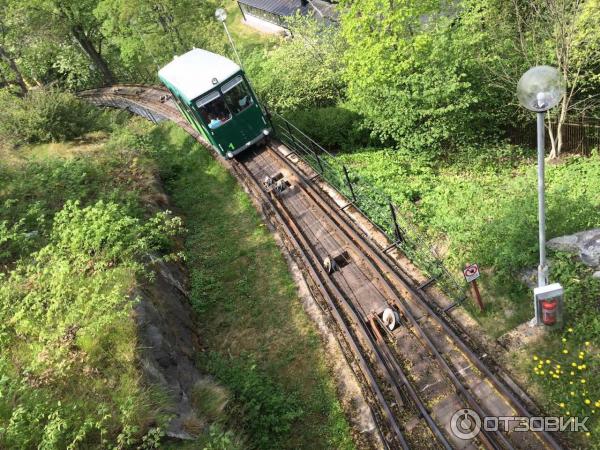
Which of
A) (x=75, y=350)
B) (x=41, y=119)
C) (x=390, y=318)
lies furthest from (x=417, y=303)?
(x=41, y=119)

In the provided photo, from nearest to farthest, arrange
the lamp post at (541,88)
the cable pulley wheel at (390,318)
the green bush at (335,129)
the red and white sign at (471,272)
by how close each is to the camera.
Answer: the lamp post at (541,88) → the red and white sign at (471,272) → the cable pulley wheel at (390,318) → the green bush at (335,129)

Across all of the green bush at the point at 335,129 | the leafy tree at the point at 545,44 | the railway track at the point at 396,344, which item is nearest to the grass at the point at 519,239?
A: the railway track at the point at 396,344

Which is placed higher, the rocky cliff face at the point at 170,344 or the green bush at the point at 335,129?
the rocky cliff face at the point at 170,344

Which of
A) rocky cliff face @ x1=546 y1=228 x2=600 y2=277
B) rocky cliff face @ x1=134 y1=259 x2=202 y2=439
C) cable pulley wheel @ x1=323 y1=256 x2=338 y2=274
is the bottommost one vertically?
cable pulley wheel @ x1=323 y1=256 x2=338 y2=274

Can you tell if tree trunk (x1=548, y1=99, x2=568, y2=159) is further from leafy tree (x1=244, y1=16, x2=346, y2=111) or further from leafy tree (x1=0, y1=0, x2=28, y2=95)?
leafy tree (x1=0, y1=0, x2=28, y2=95)

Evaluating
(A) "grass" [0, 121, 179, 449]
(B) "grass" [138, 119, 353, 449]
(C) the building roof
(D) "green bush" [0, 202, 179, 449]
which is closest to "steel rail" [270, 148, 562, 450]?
(B) "grass" [138, 119, 353, 449]

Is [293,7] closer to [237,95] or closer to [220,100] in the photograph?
[237,95]

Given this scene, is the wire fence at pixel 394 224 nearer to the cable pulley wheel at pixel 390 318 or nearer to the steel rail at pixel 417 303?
the steel rail at pixel 417 303
